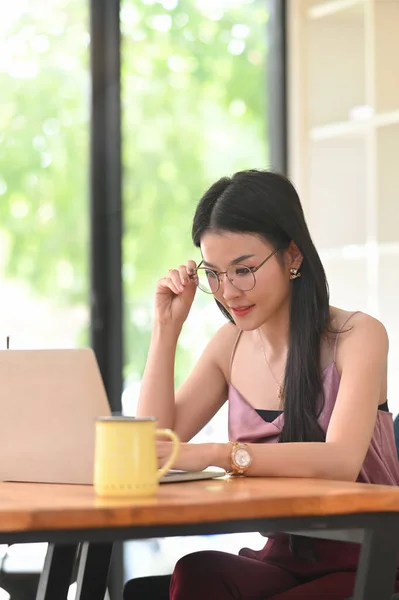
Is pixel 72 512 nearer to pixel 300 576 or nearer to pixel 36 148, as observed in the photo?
pixel 300 576

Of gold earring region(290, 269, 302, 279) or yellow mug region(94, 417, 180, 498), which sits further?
gold earring region(290, 269, 302, 279)

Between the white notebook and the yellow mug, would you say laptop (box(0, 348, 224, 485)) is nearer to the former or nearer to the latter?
the white notebook

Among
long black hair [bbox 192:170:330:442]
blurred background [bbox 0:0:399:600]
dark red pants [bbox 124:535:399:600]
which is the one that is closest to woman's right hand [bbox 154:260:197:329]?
long black hair [bbox 192:170:330:442]

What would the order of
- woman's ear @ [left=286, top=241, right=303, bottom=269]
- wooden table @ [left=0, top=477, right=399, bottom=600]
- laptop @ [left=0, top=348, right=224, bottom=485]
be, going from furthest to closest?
woman's ear @ [left=286, top=241, right=303, bottom=269]
laptop @ [left=0, top=348, right=224, bottom=485]
wooden table @ [left=0, top=477, right=399, bottom=600]

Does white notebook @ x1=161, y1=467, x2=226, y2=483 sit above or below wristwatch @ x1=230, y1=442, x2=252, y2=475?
below

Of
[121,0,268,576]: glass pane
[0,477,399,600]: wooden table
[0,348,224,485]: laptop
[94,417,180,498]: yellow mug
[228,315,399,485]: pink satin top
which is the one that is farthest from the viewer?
[121,0,268,576]: glass pane

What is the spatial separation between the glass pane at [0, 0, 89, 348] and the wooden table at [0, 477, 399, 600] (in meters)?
2.58

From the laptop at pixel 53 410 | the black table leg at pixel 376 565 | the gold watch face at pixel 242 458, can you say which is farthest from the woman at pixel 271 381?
the black table leg at pixel 376 565

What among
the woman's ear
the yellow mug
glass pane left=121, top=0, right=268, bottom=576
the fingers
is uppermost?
glass pane left=121, top=0, right=268, bottom=576

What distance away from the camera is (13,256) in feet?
13.3

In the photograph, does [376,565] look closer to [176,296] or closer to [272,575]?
[272,575]

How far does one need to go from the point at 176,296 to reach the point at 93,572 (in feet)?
2.20

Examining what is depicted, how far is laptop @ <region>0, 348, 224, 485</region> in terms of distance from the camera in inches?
60.9

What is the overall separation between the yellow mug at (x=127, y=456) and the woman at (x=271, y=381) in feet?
1.01
